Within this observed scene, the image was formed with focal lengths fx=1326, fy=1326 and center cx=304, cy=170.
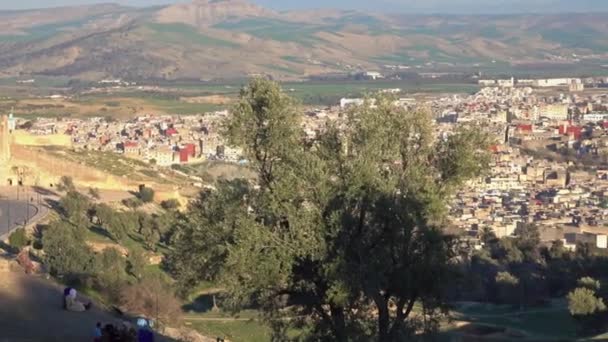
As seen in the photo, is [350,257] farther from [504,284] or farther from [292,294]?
[504,284]

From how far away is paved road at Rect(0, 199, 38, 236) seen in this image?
1237 inches

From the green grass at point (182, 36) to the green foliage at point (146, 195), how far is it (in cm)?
13253

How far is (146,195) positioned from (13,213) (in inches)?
276

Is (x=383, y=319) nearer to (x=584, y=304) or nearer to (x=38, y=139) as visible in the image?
(x=584, y=304)

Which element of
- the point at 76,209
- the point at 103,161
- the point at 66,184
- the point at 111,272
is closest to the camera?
the point at 111,272

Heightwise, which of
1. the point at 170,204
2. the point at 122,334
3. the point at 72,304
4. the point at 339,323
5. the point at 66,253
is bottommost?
the point at 170,204

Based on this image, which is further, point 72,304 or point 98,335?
point 72,304

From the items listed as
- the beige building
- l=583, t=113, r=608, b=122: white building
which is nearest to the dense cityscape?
l=583, t=113, r=608, b=122: white building

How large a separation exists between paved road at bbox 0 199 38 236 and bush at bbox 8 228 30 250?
2.22 meters

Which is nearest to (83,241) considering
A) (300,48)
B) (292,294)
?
(292,294)

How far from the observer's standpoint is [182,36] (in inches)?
7185

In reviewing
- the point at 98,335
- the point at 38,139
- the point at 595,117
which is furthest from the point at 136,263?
the point at 595,117

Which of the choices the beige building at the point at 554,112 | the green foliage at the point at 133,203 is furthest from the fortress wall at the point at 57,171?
the beige building at the point at 554,112

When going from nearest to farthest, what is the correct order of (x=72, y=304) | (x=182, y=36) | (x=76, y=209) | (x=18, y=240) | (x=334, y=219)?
(x=334, y=219)
(x=72, y=304)
(x=18, y=240)
(x=76, y=209)
(x=182, y=36)
